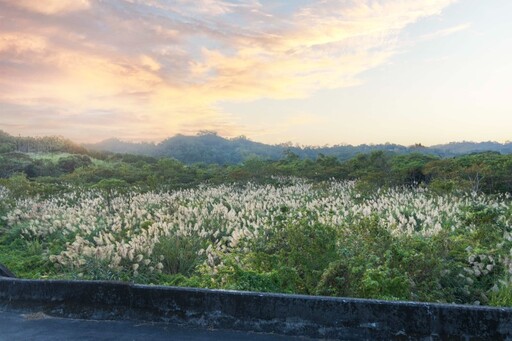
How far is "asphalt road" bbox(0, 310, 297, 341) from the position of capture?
4.31 m

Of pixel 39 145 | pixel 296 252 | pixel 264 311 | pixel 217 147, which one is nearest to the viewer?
pixel 264 311

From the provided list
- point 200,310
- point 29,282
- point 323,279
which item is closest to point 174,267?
point 323,279

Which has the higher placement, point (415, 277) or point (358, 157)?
point (358, 157)

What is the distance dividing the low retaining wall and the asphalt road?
3.8 inches

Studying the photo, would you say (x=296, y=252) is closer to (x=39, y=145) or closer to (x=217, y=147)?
(x=39, y=145)

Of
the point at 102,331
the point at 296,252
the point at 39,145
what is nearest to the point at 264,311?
the point at 102,331

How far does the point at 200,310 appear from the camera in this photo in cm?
458

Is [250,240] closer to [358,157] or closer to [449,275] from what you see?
[449,275]

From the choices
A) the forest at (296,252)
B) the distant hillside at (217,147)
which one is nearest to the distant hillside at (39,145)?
the distant hillside at (217,147)

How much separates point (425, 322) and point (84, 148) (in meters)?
86.2

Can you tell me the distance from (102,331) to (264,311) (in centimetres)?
152

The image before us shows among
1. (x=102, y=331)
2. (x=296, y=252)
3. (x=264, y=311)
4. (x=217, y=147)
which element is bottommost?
(x=102, y=331)

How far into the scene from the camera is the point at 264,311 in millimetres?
4426

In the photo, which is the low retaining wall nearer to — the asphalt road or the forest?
the asphalt road
